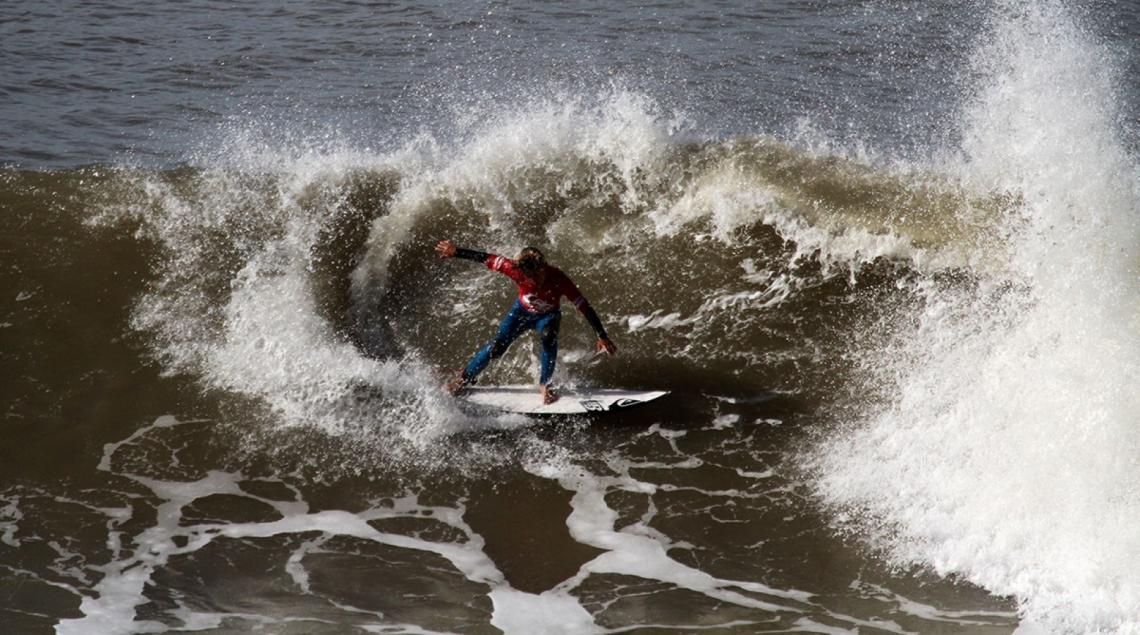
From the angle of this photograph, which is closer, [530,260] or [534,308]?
[530,260]

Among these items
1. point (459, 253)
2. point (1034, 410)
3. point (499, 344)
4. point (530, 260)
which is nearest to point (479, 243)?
point (499, 344)

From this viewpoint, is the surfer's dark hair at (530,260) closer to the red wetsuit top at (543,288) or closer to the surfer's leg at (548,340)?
the red wetsuit top at (543,288)

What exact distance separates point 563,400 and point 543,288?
3.10 feet

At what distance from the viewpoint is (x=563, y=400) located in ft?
30.0

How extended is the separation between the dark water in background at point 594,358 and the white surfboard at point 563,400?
187 millimetres

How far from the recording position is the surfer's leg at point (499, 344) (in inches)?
360

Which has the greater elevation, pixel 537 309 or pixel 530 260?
pixel 530 260

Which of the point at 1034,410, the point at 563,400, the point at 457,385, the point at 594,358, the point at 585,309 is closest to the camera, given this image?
the point at 1034,410

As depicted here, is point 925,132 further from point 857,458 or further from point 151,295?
point 151,295

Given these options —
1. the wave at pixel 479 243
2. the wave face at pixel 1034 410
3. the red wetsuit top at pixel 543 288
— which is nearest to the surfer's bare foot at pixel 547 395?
the red wetsuit top at pixel 543 288

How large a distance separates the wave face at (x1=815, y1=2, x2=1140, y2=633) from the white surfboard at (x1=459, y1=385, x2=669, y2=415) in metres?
1.56

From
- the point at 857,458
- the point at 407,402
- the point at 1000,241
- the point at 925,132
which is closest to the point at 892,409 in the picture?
the point at 857,458

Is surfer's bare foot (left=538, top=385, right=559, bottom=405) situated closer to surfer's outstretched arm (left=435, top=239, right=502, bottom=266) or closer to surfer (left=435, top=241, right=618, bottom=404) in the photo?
surfer (left=435, top=241, right=618, bottom=404)

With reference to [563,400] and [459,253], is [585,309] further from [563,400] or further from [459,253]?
[459,253]
